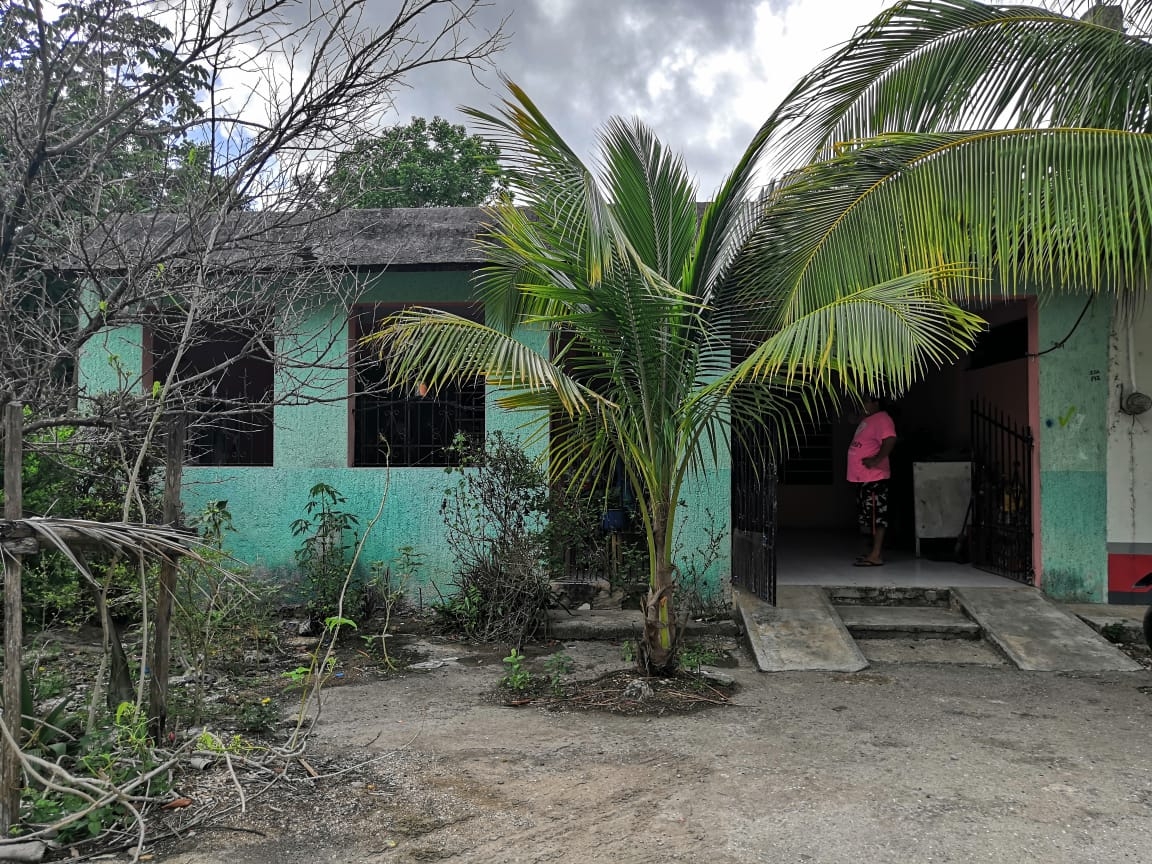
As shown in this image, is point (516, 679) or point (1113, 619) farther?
point (1113, 619)

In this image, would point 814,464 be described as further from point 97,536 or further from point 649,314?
point 97,536

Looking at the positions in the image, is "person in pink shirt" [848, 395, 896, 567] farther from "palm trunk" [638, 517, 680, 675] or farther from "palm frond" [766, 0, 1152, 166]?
"palm trunk" [638, 517, 680, 675]

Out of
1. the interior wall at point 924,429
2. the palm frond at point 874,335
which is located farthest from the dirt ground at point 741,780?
the interior wall at point 924,429

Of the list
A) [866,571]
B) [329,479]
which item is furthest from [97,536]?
[866,571]

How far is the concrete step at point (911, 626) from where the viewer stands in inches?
261

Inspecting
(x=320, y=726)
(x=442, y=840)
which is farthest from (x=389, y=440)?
(x=442, y=840)

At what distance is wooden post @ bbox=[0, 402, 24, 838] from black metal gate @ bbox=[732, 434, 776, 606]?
4620 mm

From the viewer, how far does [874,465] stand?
834 cm

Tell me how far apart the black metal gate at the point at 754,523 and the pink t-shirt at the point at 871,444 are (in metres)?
1.28

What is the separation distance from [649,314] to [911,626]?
11.6 feet

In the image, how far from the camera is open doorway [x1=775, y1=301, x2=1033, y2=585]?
309 inches

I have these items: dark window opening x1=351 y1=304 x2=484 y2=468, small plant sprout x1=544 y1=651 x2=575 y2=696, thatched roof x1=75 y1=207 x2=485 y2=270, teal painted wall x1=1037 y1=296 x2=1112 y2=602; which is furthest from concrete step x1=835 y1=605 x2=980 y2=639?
thatched roof x1=75 y1=207 x2=485 y2=270

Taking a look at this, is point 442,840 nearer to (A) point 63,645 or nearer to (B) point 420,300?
(A) point 63,645

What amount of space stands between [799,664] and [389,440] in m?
4.06
